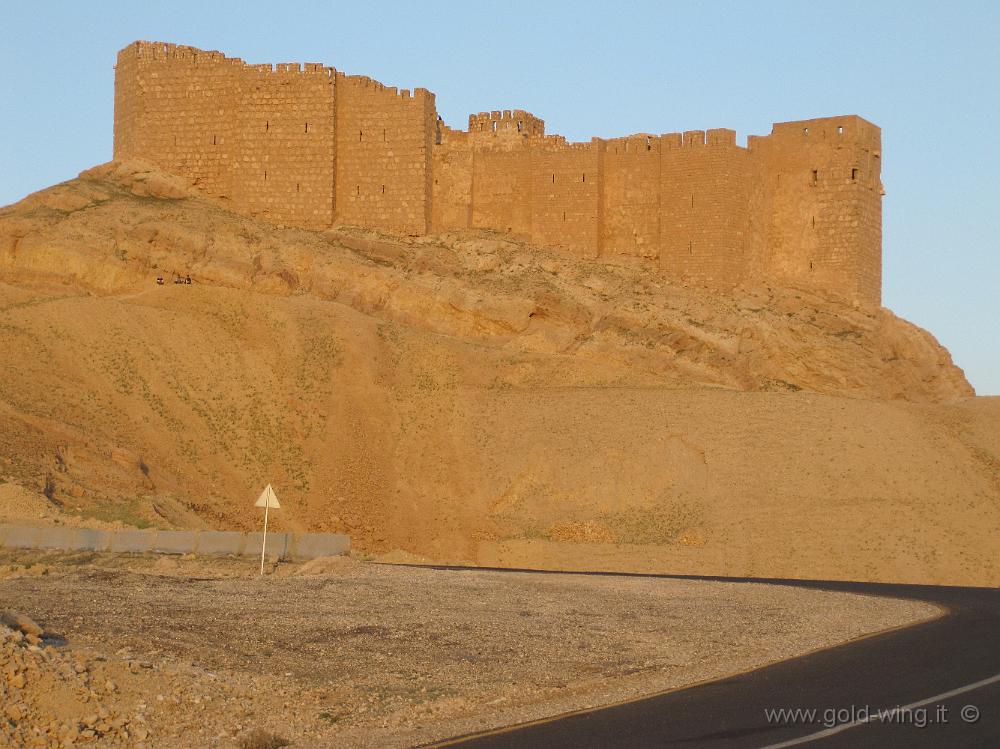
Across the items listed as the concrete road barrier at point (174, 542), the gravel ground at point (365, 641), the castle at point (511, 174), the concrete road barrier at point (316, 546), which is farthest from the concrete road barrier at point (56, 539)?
the castle at point (511, 174)

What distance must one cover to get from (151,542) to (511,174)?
1825 cm

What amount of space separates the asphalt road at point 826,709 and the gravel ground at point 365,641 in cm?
48

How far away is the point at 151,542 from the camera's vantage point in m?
20.1

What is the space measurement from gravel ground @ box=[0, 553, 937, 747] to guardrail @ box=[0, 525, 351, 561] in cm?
79

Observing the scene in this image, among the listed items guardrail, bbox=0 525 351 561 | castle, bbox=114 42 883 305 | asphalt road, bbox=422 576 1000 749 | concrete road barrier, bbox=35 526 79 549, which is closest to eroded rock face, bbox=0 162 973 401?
castle, bbox=114 42 883 305

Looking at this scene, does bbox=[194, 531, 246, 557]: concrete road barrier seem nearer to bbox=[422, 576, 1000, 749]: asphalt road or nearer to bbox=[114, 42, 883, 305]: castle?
bbox=[422, 576, 1000, 749]: asphalt road

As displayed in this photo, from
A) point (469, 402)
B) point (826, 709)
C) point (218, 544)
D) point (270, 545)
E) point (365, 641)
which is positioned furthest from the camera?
point (469, 402)

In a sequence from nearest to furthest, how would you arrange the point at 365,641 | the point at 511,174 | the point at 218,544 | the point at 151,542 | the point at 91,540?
the point at 365,641, the point at 91,540, the point at 151,542, the point at 218,544, the point at 511,174

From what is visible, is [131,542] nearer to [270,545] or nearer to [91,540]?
[91,540]

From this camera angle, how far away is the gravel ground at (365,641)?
956cm

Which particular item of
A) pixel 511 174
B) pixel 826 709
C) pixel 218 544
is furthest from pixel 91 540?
pixel 511 174

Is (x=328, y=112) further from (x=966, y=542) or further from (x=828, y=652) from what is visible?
(x=828, y=652)

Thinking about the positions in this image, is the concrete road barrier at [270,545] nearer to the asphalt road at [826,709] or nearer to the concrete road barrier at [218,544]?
the concrete road barrier at [218,544]

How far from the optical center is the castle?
34438mm
